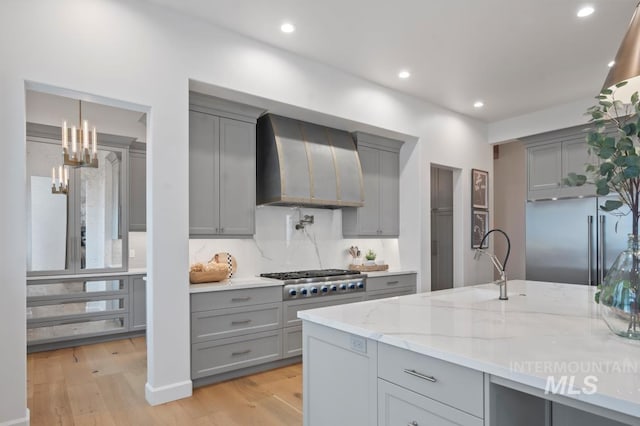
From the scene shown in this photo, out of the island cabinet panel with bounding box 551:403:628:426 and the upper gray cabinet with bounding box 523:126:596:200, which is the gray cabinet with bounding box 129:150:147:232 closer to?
the island cabinet panel with bounding box 551:403:628:426

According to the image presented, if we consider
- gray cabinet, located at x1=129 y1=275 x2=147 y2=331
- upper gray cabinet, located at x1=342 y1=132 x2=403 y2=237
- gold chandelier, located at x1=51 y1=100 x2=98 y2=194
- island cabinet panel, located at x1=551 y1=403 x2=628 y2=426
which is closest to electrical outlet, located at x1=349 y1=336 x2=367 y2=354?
island cabinet panel, located at x1=551 y1=403 x2=628 y2=426

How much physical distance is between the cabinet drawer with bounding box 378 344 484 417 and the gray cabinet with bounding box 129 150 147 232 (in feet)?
14.9

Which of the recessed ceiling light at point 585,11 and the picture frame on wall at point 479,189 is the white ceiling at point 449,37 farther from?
the picture frame on wall at point 479,189

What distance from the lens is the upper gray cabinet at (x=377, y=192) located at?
4.95 metres

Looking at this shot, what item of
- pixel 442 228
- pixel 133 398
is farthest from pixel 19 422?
pixel 442 228

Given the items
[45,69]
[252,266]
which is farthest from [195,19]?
[252,266]

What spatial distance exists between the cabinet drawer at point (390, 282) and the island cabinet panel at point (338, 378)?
8.74ft

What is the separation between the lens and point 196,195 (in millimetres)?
3535

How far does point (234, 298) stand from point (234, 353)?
0.49 meters

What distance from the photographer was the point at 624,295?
1.41 m

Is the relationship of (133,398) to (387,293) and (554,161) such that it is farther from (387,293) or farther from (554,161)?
(554,161)

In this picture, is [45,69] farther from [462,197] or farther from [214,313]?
[462,197]

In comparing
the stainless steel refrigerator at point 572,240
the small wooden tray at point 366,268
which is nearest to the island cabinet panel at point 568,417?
the small wooden tray at point 366,268

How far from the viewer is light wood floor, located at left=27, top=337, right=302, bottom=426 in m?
2.78
